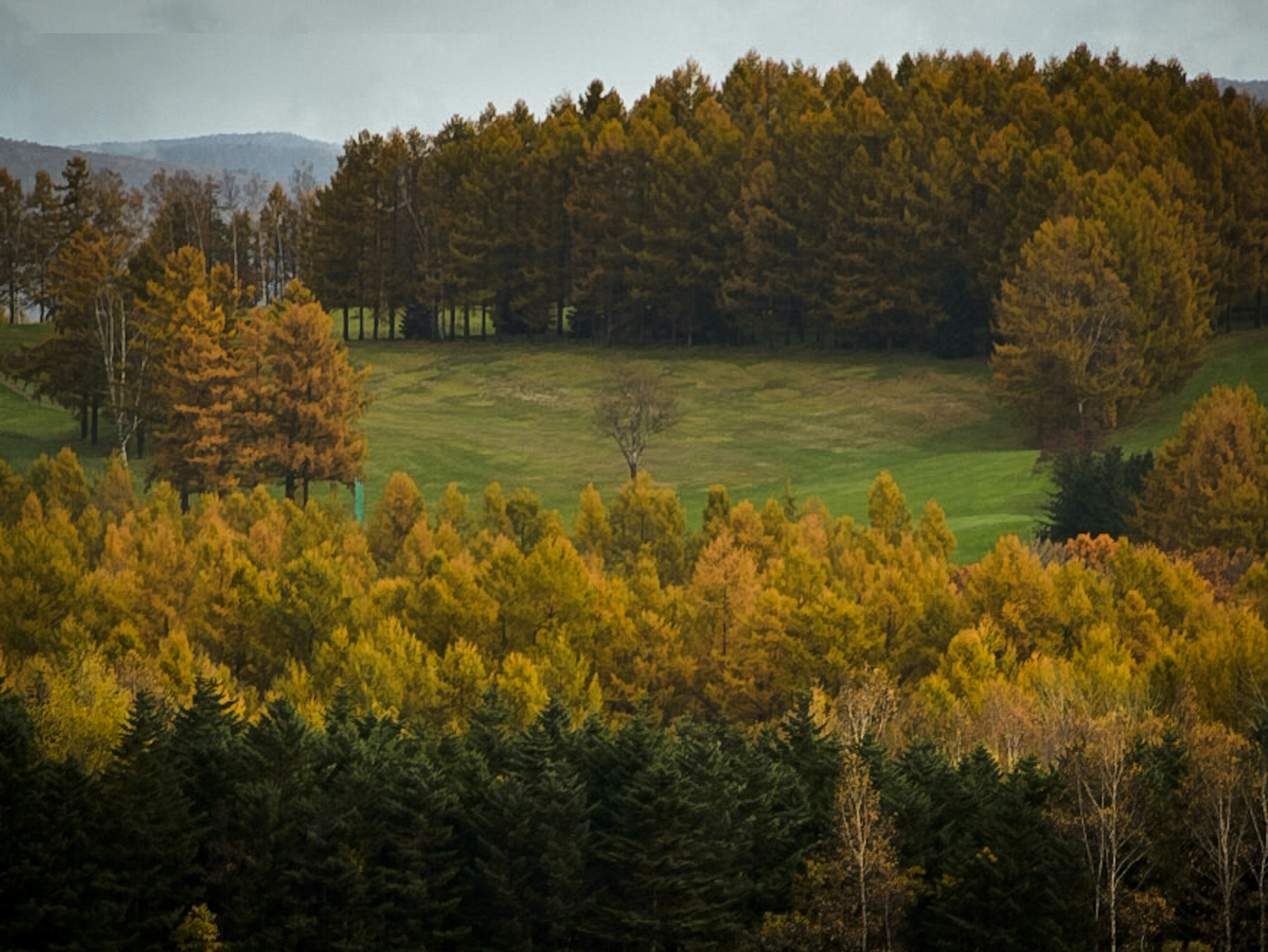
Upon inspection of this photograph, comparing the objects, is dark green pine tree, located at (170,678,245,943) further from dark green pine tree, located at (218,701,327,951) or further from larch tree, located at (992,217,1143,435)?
larch tree, located at (992,217,1143,435)

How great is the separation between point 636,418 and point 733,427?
28.5 ft

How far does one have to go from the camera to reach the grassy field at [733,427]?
92875 millimetres

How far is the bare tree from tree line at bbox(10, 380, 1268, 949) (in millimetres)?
25630

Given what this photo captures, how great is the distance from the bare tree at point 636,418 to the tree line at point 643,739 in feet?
84.1

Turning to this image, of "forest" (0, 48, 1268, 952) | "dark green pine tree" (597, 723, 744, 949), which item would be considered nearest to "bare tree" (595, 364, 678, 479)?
"forest" (0, 48, 1268, 952)

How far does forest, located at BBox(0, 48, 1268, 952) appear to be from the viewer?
146ft

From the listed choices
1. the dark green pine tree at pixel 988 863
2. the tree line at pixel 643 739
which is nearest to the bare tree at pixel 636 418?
the tree line at pixel 643 739

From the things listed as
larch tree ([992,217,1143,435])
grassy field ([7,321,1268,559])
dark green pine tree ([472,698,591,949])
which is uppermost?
larch tree ([992,217,1143,435])

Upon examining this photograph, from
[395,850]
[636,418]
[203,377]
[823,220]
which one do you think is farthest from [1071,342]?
[395,850]

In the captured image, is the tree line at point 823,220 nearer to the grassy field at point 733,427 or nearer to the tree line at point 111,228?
the tree line at point 111,228

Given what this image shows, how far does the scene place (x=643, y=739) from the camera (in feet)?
156

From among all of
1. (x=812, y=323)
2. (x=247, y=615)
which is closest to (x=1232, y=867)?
(x=247, y=615)

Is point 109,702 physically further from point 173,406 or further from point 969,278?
point 969,278

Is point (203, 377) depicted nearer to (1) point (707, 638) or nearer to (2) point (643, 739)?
(1) point (707, 638)
